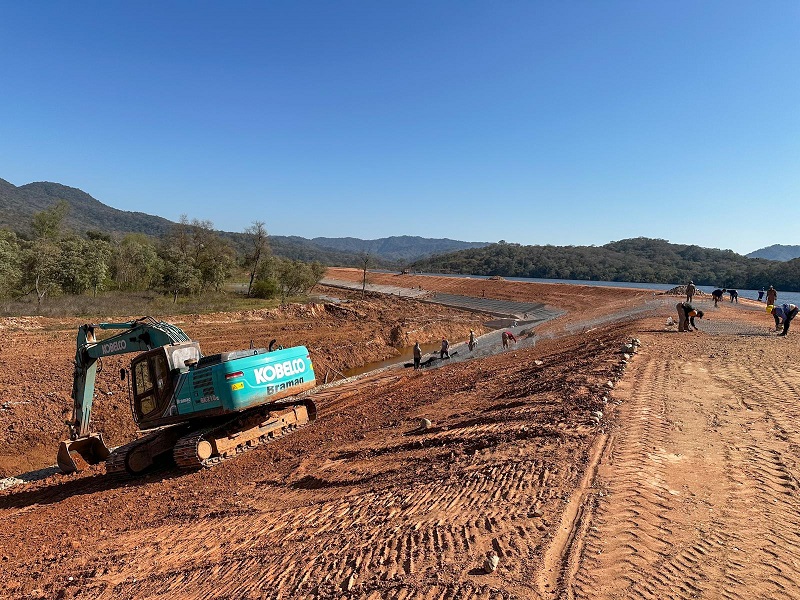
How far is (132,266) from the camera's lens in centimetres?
4531

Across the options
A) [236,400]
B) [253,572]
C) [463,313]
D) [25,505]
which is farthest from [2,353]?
[463,313]

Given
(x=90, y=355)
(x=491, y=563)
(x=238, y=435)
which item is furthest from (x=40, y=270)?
(x=491, y=563)

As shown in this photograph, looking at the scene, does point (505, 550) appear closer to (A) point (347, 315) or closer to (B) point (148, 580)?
(B) point (148, 580)

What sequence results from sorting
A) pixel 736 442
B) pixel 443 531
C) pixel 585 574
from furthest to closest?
1. pixel 736 442
2. pixel 443 531
3. pixel 585 574

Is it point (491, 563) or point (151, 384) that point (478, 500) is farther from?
point (151, 384)

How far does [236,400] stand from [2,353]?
1735cm

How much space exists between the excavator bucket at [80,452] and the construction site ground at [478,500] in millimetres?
449

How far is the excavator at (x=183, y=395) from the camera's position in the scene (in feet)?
30.6

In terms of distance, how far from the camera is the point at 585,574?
401cm

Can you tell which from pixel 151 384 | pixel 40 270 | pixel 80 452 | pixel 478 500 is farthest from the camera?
pixel 40 270

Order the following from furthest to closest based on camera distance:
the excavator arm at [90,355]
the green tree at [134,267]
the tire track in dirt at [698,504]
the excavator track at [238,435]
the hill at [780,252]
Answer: the hill at [780,252], the green tree at [134,267], the excavator arm at [90,355], the excavator track at [238,435], the tire track in dirt at [698,504]

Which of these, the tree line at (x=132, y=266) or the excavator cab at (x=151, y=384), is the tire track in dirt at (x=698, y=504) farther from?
the tree line at (x=132, y=266)

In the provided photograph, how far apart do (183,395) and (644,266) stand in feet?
339

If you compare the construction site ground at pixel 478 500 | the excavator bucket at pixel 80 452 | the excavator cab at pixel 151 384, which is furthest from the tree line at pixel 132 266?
the excavator cab at pixel 151 384
